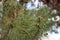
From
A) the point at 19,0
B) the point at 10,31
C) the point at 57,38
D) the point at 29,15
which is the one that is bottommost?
the point at 57,38

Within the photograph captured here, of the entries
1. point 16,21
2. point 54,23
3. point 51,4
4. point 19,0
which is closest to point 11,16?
point 16,21

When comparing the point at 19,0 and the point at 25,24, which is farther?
the point at 19,0

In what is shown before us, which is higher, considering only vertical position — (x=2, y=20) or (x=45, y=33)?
(x=2, y=20)

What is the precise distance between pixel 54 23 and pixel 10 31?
0.62m

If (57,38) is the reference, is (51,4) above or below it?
above

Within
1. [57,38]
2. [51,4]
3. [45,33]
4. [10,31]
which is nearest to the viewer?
[10,31]

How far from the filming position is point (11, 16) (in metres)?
2.21

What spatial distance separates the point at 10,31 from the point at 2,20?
173 mm

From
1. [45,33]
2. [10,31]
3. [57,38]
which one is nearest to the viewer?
[10,31]

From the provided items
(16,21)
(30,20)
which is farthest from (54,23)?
(16,21)

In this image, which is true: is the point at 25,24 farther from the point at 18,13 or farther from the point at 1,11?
the point at 1,11

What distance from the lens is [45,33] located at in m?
2.35

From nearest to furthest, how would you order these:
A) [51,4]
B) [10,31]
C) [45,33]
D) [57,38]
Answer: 1. [10,31]
2. [45,33]
3. [57,38]
4. [51,4]

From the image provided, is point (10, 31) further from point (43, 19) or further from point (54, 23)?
point (54, 23)
